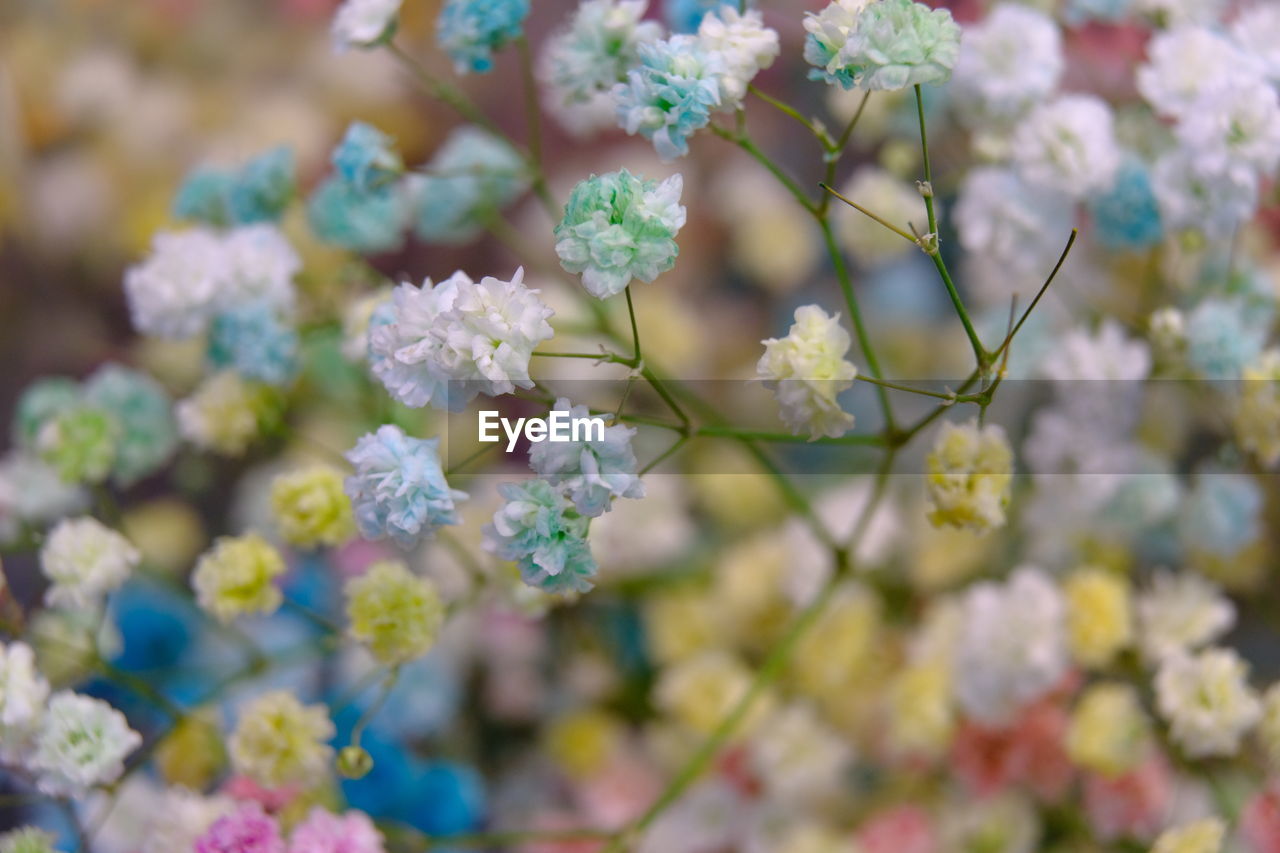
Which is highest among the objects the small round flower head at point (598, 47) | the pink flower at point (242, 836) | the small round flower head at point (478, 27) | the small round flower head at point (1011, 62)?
the small round flower head at point (1011, 62)

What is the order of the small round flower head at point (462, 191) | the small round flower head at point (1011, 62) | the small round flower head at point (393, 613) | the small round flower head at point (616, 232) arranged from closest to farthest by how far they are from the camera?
the small round flower head at point (616, 232) → the small round flower head at point (393, 613) → the small round flower head at point (1011, 62) → the small round flower head at point (462, 191)

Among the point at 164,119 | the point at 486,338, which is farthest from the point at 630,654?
the point at 164,119

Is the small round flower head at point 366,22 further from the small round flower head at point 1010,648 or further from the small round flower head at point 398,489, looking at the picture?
the small round flower head at point 1010,648

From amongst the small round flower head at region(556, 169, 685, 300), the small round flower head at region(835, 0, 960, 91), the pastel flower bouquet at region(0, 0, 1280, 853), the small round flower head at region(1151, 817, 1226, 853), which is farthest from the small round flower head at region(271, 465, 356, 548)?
the small round flower head at region(1151, 817, 1226, 853)

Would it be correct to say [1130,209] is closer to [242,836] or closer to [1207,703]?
[1207,703]

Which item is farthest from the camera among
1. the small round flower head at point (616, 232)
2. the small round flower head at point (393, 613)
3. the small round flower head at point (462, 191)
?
the small round flower head at point (462, 191)

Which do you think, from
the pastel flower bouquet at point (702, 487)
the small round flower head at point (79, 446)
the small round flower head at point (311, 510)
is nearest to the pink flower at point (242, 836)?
the pastel flower bouquet at point (702, 487)
